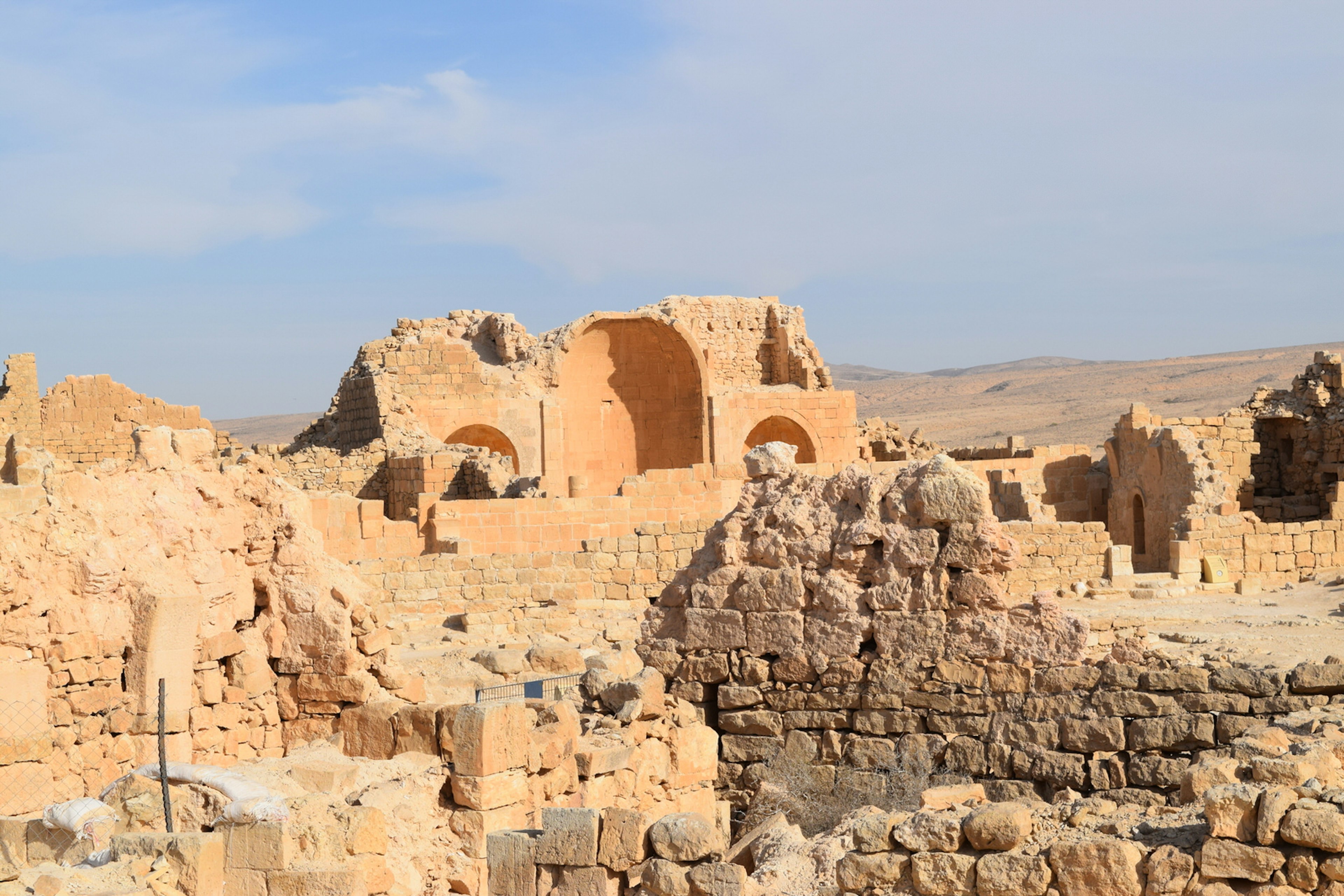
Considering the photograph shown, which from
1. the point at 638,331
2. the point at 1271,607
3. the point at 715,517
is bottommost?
the point at 1271,607

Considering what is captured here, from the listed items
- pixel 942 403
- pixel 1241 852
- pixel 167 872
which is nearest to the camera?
pixel 1241 852

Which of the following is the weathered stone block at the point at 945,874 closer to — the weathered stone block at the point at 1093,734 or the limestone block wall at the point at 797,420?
the weathered stone block at the point at 1093,734

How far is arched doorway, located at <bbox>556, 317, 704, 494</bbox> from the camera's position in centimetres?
2462

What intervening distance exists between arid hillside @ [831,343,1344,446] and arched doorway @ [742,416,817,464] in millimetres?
28652

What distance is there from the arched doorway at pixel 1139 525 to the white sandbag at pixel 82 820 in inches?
622

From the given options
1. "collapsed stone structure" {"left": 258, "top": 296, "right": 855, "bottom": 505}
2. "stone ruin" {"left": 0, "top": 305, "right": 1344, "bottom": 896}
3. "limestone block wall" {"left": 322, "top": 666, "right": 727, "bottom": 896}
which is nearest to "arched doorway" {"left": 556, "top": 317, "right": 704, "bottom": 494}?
"collapsed stone structure" {"left": 258, "top": 296, "right": 855, "bottom": 505}

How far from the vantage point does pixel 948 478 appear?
23.4 feet

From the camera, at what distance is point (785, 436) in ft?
81.2

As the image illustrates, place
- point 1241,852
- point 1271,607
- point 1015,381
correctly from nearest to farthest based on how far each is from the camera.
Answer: point 1241,852
point 1271,607
point 1015,381

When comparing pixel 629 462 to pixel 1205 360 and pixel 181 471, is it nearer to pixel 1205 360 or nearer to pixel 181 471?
pixel 181 471

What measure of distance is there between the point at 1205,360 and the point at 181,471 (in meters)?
82.5

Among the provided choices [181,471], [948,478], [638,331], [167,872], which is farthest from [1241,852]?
[638,331]

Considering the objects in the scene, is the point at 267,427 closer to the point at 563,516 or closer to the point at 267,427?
the point at 267,427

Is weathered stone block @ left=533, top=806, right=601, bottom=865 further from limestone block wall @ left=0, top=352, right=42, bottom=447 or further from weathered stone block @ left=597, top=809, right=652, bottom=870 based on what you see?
limestone block wall @ left=0, top=352, right=42, bottom=447
